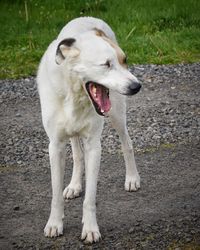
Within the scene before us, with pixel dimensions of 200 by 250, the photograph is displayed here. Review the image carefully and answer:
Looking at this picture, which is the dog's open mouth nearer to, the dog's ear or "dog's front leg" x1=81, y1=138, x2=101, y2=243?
the dog's ear

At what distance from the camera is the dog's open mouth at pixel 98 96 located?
4.90 m

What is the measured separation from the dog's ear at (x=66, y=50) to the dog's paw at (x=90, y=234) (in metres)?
1.36

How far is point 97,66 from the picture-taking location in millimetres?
4750

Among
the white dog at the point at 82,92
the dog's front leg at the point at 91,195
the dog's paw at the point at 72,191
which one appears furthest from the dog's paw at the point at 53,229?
the dog's paw at the point at 72,191

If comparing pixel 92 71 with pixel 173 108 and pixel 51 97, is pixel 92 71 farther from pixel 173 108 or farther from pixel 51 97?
pixel 173 108

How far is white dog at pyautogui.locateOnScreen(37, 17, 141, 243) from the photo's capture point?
15.6 ft

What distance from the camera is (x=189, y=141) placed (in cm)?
736

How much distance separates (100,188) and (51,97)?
1.39 meters

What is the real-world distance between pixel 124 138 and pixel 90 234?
50.2 inches

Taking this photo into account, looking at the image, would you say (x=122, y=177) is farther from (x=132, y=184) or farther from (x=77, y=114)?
(x=77, y=114)

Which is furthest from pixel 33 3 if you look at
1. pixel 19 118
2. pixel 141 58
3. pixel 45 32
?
pixel 19 118

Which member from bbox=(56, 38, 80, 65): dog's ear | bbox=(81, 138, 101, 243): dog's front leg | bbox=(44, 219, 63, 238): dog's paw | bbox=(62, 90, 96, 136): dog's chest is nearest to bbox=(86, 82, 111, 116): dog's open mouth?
bbox=(62, 90, 96, 136): dog's chest

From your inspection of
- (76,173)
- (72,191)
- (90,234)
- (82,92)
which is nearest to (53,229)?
(90,234)

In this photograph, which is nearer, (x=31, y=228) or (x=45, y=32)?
(x=31, y=228)
